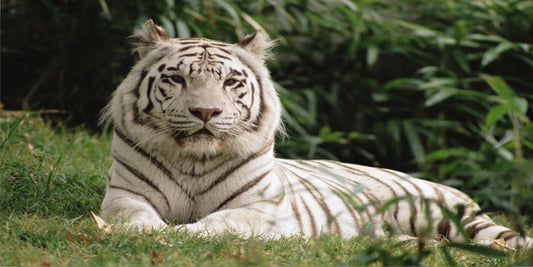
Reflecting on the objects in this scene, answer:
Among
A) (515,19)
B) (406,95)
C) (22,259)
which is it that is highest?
(515,19)

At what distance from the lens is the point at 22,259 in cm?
225

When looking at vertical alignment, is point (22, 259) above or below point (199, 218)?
above

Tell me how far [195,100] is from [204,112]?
87 mm

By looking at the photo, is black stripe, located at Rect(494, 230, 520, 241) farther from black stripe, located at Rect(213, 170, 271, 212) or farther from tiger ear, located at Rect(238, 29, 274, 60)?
tiger ear, located at Rect(238, 29, 274, 60)

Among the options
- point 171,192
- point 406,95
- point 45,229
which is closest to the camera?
point 45,229

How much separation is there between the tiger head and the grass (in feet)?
1.82

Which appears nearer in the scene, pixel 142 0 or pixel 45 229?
pixel 45 229

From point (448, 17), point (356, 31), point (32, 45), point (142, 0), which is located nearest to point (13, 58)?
point (32, 45)

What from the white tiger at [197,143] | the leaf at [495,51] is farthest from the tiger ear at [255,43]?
the leaf at [495,51]

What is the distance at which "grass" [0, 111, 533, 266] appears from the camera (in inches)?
90.7

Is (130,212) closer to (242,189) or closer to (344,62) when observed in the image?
(242,189)

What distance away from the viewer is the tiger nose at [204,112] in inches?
117

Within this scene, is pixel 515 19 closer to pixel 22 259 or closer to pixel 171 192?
pixel 171 192

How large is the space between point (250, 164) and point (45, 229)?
3.66 ft
